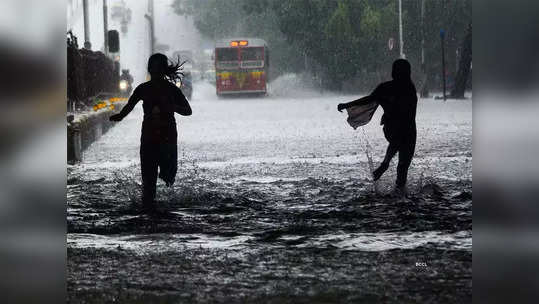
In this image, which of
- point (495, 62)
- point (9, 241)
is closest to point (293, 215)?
point (495, 62)

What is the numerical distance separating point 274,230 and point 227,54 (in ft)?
113

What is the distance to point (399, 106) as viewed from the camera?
34.1 ft

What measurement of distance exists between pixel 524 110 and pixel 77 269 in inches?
232

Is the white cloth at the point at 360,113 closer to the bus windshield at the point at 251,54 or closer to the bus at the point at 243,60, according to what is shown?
the bus at the point at 243,60

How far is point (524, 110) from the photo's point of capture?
36.9 ft

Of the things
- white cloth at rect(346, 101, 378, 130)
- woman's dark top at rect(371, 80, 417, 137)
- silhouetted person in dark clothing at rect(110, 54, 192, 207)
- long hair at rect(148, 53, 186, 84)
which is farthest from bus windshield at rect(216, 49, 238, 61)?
long hair at rect(148, 53, 186, 84)

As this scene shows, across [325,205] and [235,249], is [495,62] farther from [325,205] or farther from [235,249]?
[325,205]

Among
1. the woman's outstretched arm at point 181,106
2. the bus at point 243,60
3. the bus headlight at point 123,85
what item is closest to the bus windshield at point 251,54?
the bus at point 243,60

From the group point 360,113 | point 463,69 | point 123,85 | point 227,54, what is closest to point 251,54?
point 227,54

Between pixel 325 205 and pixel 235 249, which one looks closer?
pixel 235 249

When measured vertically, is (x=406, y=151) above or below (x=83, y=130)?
below

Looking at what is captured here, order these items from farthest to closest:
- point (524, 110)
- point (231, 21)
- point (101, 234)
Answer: point (231, 21) → point (524, 110) → point (101, 234)

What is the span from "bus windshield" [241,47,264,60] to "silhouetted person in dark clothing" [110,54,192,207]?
32800 mm

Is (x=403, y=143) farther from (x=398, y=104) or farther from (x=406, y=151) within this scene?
(x=398, y=104)
